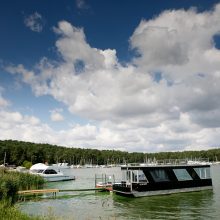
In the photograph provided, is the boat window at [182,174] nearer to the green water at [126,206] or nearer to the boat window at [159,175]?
the boat window at [159,175]

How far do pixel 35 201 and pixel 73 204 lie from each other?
184 inches

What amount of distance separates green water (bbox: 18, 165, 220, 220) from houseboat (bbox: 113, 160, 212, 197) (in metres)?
1.11

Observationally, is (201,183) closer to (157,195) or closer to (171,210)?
(157,195)

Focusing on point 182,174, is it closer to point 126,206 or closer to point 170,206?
point 170,206

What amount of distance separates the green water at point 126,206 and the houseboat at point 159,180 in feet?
3.65

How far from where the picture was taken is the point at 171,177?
1566 inches

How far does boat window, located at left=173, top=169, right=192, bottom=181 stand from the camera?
133 ft

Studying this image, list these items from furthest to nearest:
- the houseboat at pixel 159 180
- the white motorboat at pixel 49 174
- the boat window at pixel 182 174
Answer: the white motorboat at pixel 49 174
the boat window at pixel 182 174
the houseboat at pixel 159 180

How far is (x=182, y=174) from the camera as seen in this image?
4125 cm

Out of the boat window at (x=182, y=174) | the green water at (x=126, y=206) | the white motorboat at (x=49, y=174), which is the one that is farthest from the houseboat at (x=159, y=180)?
the white motorboat at (x=49, y=174)

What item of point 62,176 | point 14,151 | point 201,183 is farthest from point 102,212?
point 14,151

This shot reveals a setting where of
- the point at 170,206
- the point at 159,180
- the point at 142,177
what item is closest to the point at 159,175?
the point at 159,180

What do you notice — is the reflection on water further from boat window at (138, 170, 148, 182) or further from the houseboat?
boat window at (138, 170, 148, 182)

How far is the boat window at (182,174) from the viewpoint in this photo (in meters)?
40.5
